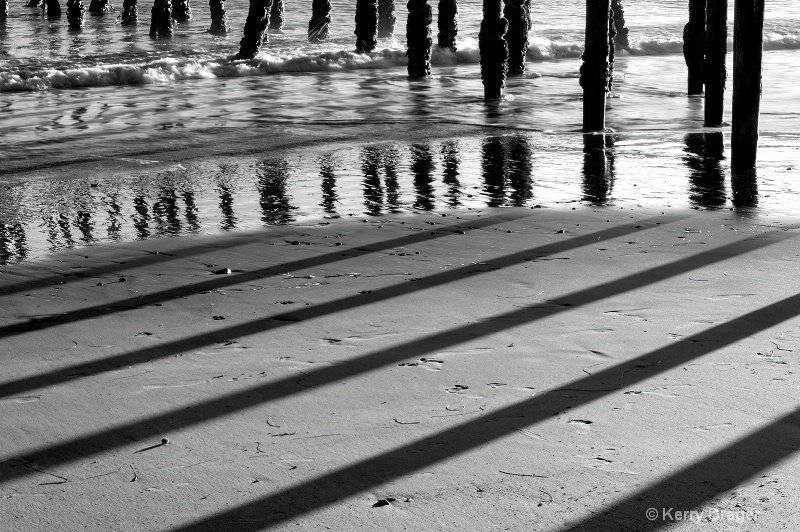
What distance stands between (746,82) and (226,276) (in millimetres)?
4620

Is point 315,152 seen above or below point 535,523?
above

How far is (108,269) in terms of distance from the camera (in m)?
4.60

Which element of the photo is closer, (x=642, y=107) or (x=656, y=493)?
(x=656, y=493)

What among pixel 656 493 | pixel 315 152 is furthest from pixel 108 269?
pixel 315 152

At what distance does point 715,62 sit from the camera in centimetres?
944

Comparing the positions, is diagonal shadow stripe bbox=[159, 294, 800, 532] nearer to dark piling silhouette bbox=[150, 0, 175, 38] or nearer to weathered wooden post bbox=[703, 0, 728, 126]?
weathered wooden post bbox=[703, 0, 728, 126]

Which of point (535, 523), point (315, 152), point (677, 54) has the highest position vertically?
point (677, 54)

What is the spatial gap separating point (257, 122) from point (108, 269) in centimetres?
580


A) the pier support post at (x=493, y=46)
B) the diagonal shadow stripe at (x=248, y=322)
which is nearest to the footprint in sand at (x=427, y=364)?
the diagonal shadow stripe at (x=248, y=322)

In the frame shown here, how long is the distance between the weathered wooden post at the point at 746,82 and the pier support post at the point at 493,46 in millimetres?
4882

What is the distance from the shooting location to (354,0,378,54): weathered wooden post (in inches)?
741

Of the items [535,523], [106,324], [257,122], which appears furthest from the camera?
[257,122]

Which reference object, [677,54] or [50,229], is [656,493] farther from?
[677,54]

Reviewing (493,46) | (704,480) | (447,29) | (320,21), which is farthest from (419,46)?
(704,480)
